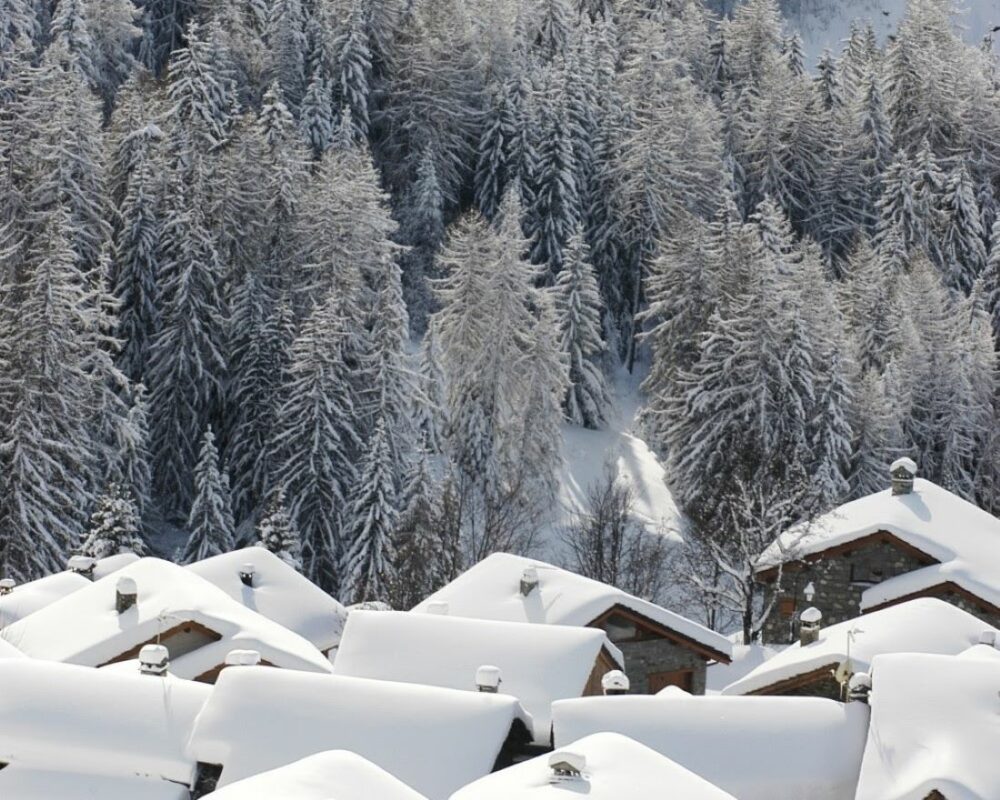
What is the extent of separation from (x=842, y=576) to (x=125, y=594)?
17662 millimetres

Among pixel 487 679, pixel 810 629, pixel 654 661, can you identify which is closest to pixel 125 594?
pixel 487 679

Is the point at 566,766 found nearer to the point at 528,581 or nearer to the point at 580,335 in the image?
the point at 528,581

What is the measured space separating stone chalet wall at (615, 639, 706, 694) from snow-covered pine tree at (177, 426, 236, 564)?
25570 millimetres

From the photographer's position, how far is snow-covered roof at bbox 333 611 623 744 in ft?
91.6

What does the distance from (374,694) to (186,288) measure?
153 ft

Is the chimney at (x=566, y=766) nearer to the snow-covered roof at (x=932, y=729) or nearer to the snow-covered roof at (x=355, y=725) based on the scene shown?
the snow-covered roof at (x=355, y=725)

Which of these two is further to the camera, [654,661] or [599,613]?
[654,661]

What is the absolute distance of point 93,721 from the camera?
74.7 ft

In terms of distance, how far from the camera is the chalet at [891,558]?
40000 millimetres

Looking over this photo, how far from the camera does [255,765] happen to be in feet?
72.4

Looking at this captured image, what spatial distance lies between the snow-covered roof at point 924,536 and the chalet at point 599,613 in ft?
19.1

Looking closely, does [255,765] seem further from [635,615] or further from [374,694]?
[635,615]

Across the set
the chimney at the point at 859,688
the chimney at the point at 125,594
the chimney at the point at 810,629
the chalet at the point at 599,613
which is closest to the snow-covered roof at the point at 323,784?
the chimney at the point at 859,688

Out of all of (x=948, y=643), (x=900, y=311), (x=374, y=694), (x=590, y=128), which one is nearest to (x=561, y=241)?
(x=590, y=128)
